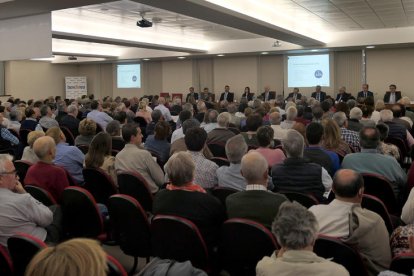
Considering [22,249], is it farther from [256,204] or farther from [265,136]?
[265,136]

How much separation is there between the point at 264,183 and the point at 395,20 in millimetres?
10562

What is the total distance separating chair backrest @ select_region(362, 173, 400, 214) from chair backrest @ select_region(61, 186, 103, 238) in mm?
2421

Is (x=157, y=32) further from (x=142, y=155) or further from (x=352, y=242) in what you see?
(x=352, y=242)

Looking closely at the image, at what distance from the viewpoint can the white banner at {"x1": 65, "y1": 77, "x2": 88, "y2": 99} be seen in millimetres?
22281

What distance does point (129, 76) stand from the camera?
21234 millimetres

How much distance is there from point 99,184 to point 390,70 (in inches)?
555

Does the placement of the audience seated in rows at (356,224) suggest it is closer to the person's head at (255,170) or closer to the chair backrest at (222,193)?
the person's head at (255,170)

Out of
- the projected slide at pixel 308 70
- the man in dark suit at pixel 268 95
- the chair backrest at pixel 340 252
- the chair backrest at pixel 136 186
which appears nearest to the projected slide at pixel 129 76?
the man in dark suit at pixel 268 95

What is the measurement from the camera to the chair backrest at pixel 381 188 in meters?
3.84

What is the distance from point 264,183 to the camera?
3.17m

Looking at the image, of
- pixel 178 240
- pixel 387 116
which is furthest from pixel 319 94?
pixel 178 240

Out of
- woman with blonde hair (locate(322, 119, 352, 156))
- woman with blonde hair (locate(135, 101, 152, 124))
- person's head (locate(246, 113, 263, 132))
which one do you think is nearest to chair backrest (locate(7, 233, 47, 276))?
woman with blonde hair (locate(322, 119, 352, 156))

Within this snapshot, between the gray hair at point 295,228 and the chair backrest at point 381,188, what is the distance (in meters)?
2.01

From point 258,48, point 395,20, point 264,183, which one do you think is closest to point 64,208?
point 264,183
